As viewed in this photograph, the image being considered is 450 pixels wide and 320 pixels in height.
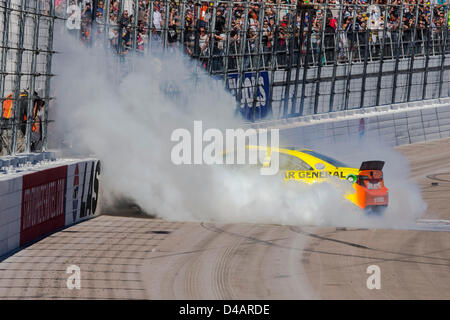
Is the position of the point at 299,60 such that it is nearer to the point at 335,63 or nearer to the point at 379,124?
the point at 335,63

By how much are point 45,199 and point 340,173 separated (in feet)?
16.8

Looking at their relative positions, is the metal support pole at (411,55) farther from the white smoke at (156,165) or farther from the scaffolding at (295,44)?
the white smoke at (156,165)

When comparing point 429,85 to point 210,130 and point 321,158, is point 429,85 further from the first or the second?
point 321,158

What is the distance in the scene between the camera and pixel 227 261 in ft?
33.7

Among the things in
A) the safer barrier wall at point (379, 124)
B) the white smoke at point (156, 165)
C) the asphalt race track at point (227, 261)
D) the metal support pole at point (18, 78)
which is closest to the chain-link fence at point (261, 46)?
the metal support pole at point (18, 78)

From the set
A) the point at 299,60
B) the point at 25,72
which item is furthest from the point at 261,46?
the point at 25,72

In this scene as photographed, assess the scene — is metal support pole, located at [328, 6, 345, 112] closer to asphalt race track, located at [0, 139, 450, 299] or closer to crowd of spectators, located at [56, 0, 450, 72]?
crowd of spectators, located at [56, 0, 450, 72]

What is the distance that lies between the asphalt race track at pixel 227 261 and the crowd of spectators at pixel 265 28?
517 centimetres

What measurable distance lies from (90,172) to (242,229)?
3.27m

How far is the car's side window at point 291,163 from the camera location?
13.7 m

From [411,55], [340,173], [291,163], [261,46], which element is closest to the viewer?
[340,173]

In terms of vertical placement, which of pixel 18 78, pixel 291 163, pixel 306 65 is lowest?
pixel 291 163

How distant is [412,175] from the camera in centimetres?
1998
